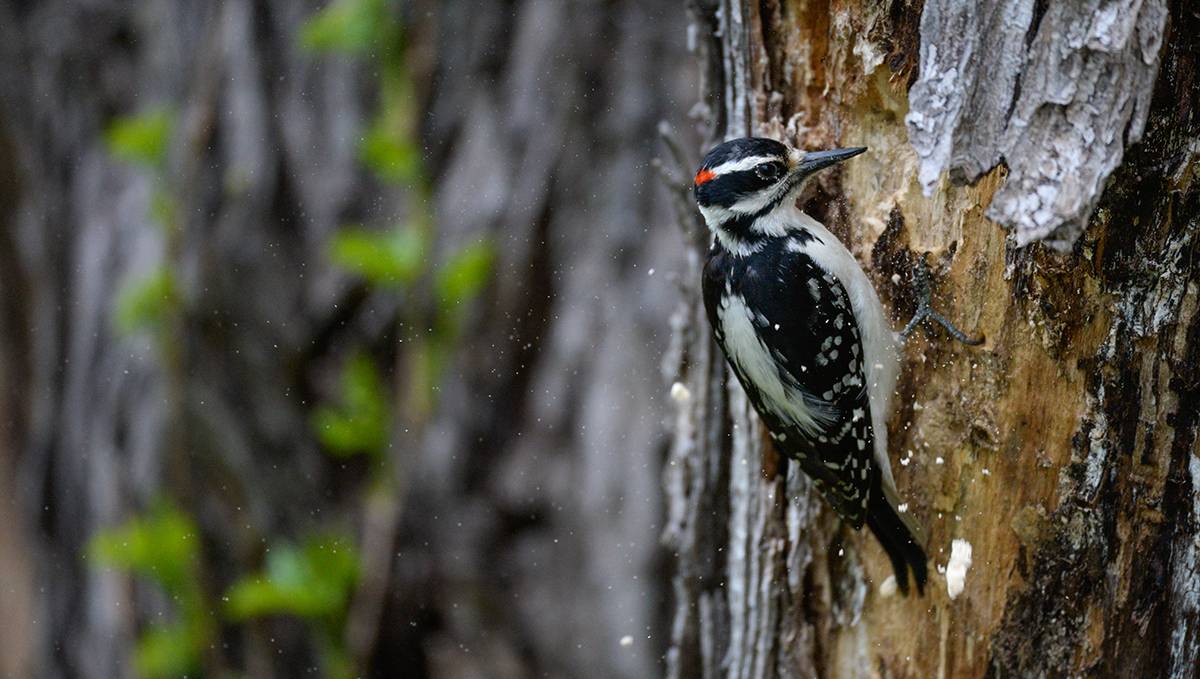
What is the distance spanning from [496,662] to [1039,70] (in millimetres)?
2728

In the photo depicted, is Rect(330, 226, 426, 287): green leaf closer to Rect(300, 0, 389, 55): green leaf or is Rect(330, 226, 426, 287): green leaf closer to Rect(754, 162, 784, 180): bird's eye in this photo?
Rect(300, 0, 389, 55): green leaf

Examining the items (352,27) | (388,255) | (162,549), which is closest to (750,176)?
(388,255)

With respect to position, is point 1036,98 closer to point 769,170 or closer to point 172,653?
point 769,170

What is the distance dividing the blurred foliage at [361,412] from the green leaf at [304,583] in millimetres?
364

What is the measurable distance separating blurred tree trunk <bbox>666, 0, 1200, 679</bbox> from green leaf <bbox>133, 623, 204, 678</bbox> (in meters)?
2.47

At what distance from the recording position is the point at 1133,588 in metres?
2.15

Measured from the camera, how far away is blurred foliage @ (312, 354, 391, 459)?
3.92m

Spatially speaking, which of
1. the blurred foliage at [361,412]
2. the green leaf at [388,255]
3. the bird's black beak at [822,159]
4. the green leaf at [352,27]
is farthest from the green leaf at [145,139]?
the bird's black beak at [822,159]

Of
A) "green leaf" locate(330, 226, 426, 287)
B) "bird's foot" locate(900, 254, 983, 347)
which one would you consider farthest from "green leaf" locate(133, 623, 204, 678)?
"bird's foot" locate(900, 254, 983, 347)

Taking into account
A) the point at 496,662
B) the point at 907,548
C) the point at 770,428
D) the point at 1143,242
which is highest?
the point at 1143,242

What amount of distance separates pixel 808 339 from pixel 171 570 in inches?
108

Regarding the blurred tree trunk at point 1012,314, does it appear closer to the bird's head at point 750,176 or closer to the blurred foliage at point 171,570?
the bird's head at point 750,176

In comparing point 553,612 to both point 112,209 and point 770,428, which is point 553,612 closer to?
point 770,428

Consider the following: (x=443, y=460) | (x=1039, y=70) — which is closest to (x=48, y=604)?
(x=443, y=460)
